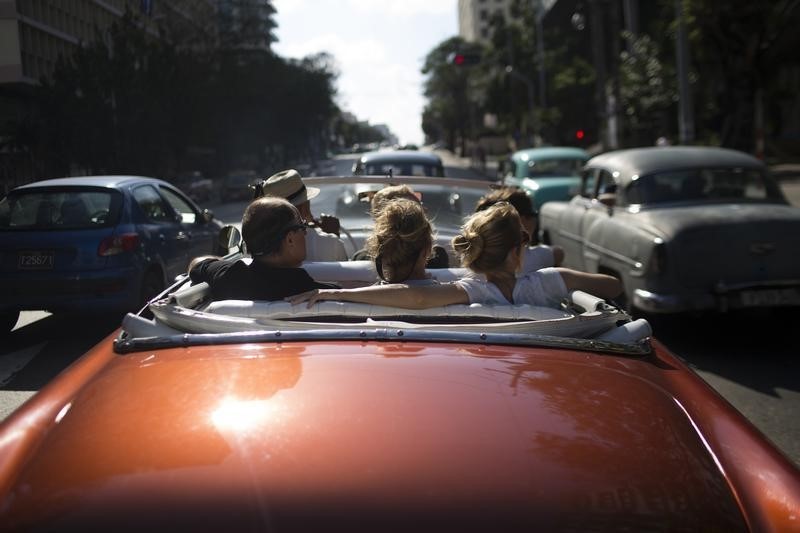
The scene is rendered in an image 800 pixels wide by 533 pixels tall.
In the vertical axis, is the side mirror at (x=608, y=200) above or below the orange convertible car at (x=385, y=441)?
above

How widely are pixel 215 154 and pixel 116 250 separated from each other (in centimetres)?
6411

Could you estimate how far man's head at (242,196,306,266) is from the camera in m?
3.16

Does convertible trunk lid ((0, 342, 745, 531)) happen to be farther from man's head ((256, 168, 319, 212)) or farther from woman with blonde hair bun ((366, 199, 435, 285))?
man's head ((256, 168, 319, 212))

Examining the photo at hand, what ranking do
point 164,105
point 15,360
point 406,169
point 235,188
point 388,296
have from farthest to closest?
point 235,188
point 164,105
point 406,169
point 15,360
point 388,296

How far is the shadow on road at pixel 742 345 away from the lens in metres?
6.46

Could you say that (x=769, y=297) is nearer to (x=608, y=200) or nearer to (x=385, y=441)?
(x=608, y=200)

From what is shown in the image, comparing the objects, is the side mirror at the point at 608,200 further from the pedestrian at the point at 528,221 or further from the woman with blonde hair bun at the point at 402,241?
the woman with blonde hair bun at the point at 402,241

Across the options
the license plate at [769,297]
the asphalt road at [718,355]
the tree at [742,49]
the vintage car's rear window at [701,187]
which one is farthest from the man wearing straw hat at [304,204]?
the tree at [742,49]

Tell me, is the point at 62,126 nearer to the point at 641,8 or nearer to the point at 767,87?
the point at 767,87

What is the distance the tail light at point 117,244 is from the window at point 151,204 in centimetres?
54

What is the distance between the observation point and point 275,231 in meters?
3.20

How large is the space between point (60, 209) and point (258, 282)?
562 centimetres

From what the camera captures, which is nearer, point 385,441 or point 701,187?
point 385,441

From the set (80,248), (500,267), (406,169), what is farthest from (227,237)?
(406,169)
